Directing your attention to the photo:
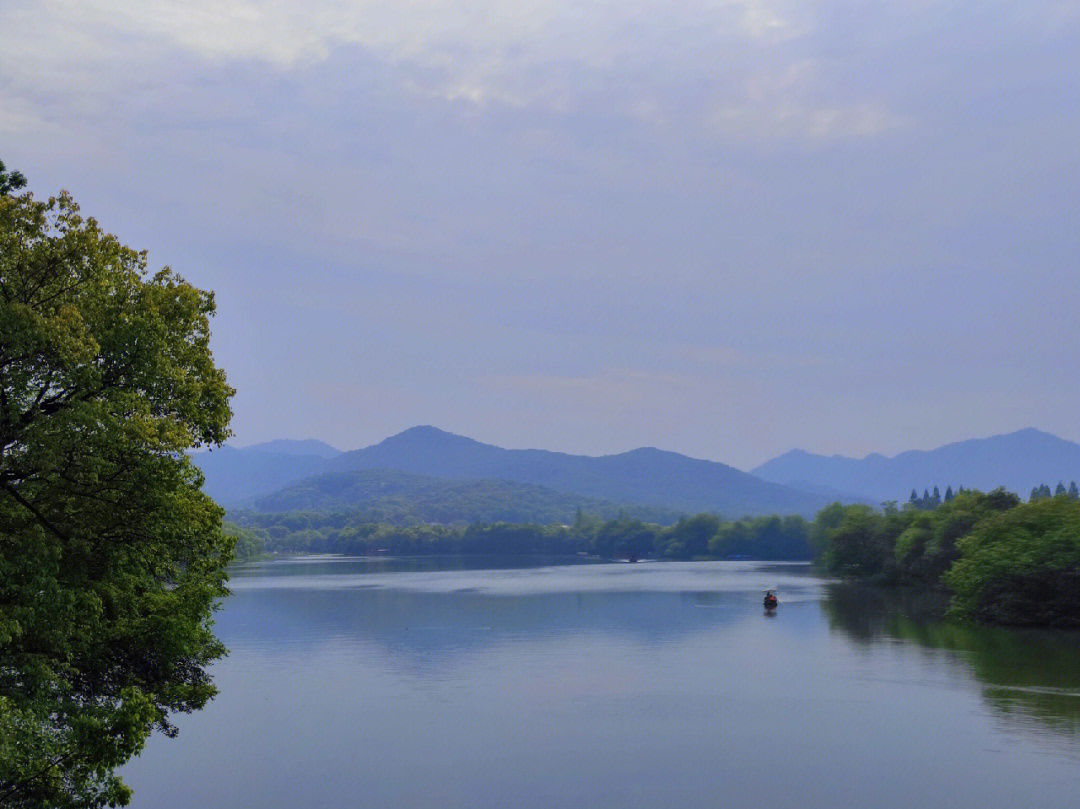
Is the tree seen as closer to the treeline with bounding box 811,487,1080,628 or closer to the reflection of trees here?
the reflection of trees

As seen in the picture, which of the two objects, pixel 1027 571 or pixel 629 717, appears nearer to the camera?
pixel 629 717

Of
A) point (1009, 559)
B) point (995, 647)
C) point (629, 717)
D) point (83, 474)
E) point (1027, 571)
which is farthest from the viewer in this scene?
point (1009, 559)

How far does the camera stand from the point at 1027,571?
89562 millimetres

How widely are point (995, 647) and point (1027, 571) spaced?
613 inches

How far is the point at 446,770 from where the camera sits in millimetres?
44906

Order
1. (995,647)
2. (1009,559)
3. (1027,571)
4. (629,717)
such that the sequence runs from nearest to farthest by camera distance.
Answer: (629,717) → (995,647) → (1027,571) → (1009,559)

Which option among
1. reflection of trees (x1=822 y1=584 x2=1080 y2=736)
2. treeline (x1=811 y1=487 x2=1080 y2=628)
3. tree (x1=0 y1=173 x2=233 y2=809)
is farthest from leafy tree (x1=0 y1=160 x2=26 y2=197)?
treeline (x1=811 y1=487 x2=1080 y2=628)

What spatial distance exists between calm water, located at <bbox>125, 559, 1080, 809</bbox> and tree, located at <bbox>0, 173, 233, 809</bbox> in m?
19.6

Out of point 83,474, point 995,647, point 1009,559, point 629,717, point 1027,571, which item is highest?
point 83,474

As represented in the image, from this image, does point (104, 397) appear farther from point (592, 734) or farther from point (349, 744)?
point (592, 734)

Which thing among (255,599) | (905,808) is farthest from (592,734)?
(255,599)

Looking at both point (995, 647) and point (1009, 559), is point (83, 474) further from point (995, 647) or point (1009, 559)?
point (1009, 559)

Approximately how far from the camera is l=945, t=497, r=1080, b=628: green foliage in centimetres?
8750

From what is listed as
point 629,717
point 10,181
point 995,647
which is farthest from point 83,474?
point 995,647
